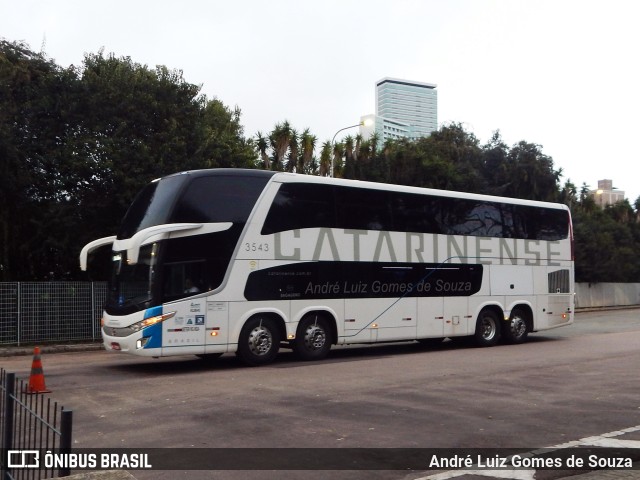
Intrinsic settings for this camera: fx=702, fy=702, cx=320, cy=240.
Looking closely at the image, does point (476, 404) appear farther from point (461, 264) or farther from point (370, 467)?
point (461, 264)

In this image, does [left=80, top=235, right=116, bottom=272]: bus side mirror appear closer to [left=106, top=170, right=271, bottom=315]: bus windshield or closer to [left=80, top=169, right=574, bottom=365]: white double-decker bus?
[left=80, top=169, right=574, bottom=365]: white double-decker bus

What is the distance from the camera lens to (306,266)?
16.2 m

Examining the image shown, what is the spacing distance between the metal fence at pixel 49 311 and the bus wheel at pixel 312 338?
9359mm

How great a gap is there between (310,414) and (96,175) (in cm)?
1614

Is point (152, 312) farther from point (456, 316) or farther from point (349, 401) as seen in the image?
point (456, 316)

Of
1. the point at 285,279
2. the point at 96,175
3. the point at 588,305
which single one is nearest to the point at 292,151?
the point at 96,175

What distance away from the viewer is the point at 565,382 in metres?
12.5

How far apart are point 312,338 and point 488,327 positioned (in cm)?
663

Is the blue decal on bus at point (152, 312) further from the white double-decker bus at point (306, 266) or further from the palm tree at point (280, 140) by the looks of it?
the palm tree at point (280, 140)

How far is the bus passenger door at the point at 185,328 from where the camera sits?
14.1 m

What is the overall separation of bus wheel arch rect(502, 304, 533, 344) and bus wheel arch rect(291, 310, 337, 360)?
6655 millimetres

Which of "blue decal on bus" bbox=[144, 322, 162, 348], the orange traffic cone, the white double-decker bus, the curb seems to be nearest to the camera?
the orange traffic cone

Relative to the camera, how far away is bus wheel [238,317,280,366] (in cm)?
1519

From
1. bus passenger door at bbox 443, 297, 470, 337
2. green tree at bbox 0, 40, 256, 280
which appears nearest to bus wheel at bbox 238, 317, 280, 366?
bus passenger door at bbox 443, 297, 470, 337
